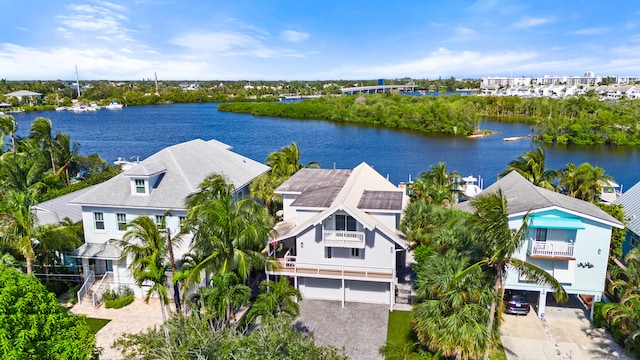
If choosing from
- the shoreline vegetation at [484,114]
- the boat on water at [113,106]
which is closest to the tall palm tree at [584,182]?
the shoreline vegetation at [484,114]

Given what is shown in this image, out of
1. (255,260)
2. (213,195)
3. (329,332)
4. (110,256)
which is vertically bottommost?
(329,332)

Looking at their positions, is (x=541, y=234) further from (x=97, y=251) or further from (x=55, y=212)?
(x=55, y=212)

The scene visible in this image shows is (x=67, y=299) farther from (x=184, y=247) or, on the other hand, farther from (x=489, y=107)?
(x=489, y=107)

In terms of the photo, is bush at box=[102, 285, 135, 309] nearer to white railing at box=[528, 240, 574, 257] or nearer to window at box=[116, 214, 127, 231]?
window at box=[116, 214, 127, 231]

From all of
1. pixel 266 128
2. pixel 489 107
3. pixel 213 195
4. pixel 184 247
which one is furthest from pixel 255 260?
pixel 489 107

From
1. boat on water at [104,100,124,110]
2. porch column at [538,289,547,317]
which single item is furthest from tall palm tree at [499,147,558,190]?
boat on water at [104,100,124,110]

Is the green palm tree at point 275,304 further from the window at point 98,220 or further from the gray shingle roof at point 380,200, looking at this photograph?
the window at point 98,220
